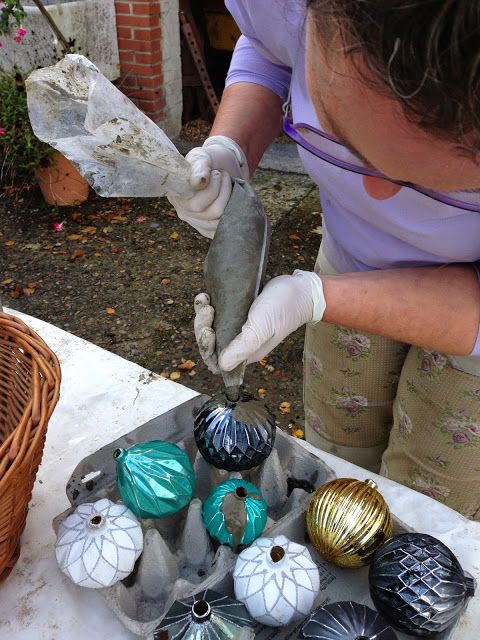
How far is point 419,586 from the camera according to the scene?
69 cm

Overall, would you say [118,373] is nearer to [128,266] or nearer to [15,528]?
[15,528]

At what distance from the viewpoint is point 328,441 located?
129 cm

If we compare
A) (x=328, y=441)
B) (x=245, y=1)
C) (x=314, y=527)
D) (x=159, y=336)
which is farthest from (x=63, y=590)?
(x=159, y=336)

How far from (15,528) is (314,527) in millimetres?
389

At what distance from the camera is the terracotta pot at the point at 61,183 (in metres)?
2.97

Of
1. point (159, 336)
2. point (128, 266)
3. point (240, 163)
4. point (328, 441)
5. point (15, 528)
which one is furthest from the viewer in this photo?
point (128, 266)

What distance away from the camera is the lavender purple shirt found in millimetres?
814

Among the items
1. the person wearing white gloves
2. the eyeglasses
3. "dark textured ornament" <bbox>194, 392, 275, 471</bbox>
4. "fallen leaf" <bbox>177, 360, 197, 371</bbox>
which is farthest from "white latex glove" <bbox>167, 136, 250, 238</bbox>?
"fallen leaf" <bbox>177, 360, 197, 371</bbox>

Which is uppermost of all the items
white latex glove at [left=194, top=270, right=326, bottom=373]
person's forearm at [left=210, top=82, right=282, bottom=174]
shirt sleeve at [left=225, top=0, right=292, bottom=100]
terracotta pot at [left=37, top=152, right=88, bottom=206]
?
shirt sleeve at [left=225, top=0, right=292, bottom=100]

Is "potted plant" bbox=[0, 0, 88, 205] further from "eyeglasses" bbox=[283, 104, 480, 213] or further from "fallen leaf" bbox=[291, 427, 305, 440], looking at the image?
"eyeglasses" bbox=[283, 104, 480, 213]

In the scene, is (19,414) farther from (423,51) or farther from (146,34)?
(146,34)

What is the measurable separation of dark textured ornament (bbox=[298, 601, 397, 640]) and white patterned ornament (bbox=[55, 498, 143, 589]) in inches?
9.0

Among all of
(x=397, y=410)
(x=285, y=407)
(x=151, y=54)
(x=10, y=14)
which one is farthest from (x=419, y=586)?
(x=151, y=54)

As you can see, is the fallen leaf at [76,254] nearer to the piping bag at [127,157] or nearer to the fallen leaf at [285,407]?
the fallen leaf at [285,407]
